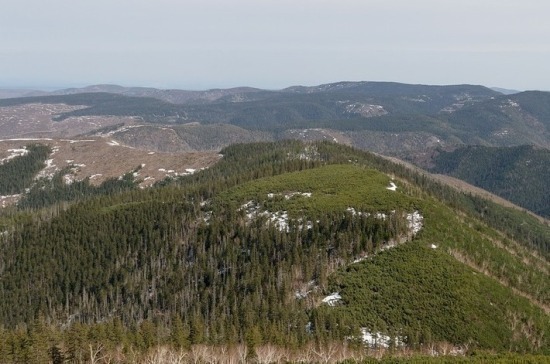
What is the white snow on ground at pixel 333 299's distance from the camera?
346 feet

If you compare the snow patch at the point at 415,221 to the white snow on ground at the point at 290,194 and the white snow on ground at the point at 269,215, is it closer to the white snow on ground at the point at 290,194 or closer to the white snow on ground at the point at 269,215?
the white snow on ground at the point at 269,215

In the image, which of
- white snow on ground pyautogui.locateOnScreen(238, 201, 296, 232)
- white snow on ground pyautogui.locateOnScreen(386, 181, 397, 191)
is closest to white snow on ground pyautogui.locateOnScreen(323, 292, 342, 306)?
white snow on ground pyautogui.locateOnScreen(238, 201, 296, 232)

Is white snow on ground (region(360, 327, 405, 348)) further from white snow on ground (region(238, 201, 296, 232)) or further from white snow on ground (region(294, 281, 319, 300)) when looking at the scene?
white snow on ground (region(238, 201, 296, 232))

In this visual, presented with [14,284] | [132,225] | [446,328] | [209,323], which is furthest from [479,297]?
[14,284]

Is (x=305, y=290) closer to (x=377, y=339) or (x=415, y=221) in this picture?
(x=377, y=339)

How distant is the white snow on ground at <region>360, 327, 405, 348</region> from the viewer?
91.8 m

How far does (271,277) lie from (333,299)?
68.4 ft

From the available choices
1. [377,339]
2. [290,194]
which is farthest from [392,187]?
[377,339]

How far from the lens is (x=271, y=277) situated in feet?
400

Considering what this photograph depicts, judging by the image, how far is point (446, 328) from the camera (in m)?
95.9

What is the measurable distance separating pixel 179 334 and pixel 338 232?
189ft

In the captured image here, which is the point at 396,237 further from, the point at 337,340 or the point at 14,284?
the point at 14,284

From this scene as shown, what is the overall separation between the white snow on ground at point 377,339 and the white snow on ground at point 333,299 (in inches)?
448

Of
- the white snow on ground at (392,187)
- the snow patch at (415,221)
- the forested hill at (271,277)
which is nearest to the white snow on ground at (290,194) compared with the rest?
the forested hill at (271,277)
